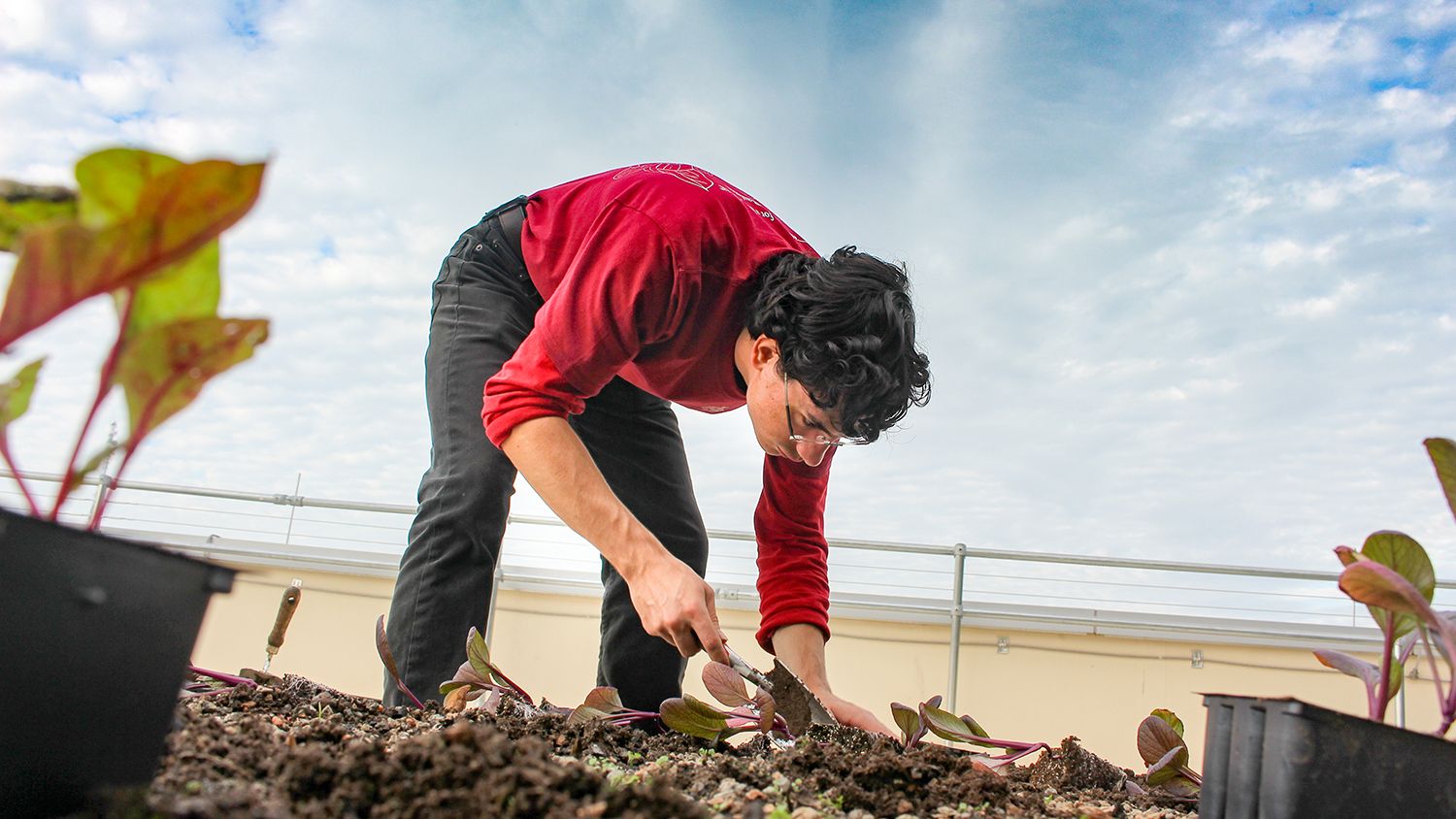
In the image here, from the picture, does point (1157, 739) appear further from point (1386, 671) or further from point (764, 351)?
point (764, 351)

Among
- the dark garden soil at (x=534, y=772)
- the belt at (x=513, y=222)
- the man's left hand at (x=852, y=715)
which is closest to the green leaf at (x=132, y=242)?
the dark garden soil at (x=534, y=772)

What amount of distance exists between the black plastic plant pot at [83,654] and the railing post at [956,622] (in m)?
4.25

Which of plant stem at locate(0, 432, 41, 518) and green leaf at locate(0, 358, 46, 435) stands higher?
green leaf at locate(0, 358, 46, 435)

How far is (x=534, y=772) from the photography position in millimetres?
417

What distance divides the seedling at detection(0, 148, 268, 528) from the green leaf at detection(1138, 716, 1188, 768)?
0.77 meters

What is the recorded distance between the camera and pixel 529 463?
3.70 feet

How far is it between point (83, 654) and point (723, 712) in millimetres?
586

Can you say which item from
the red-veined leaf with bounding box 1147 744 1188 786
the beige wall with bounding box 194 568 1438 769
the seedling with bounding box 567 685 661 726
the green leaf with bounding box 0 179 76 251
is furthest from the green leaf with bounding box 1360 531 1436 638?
the beige wall with bounding box 194 568 1438 769

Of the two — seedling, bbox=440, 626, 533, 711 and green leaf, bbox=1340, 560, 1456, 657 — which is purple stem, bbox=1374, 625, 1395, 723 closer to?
green leaf, bbox=1340, 560, 1456, 657

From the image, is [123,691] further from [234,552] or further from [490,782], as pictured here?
[234,552]

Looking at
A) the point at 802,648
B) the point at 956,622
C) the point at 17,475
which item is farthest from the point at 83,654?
Answer: the point at 956,622

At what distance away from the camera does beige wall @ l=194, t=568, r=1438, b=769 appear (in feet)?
13.9

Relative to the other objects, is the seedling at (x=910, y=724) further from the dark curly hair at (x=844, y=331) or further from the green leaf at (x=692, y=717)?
the dark curly hair at (x=844, y=331)

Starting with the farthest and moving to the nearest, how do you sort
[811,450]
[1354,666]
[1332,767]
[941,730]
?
[811,450]
[941,730]
[1354,666]
[1332,767]
